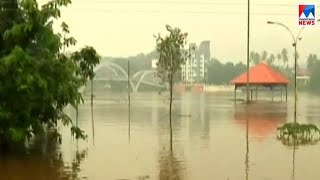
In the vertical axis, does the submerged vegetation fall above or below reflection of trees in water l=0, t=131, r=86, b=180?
above

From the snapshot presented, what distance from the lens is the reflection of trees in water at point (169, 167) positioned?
1409cm

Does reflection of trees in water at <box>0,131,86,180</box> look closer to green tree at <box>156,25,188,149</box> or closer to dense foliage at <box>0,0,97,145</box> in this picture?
dense foliage at <box>0,0,97,145</box>

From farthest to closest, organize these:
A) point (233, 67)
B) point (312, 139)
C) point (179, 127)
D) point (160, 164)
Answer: point (233, 67), point (179, 127), point (312, 139), point (160, 164)

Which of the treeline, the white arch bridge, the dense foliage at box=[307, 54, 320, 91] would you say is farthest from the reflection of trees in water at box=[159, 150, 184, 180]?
the treeline

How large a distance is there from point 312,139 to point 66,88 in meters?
10.3

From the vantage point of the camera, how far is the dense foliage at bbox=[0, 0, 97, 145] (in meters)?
17.2

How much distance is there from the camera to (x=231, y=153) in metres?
18.5

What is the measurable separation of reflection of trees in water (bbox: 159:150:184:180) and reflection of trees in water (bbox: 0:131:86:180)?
2.22 m

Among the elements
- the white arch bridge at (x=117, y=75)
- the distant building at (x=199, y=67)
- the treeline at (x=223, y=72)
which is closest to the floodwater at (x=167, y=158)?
the white arch bridge at (x=117, y=75)

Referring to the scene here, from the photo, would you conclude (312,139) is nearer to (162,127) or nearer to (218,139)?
(218,139)

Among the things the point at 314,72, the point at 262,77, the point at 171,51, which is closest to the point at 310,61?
the point at 314,72

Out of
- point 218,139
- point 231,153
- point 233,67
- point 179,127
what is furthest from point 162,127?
point 233,67

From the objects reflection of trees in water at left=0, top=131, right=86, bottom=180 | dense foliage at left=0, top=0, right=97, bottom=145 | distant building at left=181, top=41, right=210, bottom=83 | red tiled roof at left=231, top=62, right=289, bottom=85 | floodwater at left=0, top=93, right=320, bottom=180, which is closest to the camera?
floodwater at left=0, top=93, right=320, bottom=180

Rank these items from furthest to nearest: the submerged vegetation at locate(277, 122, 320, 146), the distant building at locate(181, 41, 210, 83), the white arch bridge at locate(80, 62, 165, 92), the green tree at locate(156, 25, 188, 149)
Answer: the distant building at locate(181, 41, 210, 83) → the white arch bridge at locate(80, 62, 165, 92) → the green tree at locate(156, 25, 188, 149) → the submerged vegetation at locate(277, 122, 320, 146)
